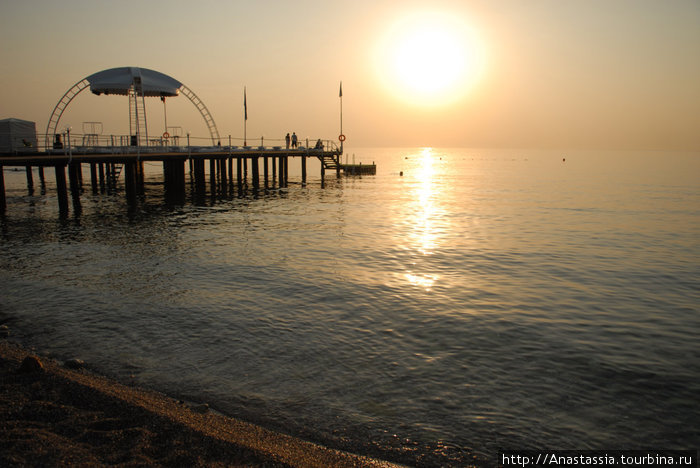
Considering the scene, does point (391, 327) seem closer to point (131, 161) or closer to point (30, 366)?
point (30, 366)

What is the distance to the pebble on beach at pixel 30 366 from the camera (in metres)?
6.82

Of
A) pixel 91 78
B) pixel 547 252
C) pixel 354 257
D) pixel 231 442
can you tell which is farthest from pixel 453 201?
pixel 231 442

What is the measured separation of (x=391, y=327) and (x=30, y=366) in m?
6.55

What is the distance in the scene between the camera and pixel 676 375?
8.12 metres

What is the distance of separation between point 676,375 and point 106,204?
3248cm

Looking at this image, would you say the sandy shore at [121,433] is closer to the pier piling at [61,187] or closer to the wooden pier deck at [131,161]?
the wooden pier deck at [131,161]

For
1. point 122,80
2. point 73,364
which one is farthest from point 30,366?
point 122,80

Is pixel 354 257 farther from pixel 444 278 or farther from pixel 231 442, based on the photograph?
pixel 231 442

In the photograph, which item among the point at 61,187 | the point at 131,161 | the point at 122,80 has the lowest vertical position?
the point at 61,187

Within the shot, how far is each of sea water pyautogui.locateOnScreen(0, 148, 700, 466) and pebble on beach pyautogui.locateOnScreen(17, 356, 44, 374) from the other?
1.07m

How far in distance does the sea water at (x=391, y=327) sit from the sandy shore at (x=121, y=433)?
1.73 feet

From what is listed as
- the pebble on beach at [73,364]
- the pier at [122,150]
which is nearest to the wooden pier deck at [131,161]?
the pier at [122,150]

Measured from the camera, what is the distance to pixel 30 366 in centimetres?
685

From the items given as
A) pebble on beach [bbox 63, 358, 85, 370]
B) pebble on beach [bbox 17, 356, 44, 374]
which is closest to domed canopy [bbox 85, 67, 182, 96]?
pebble on beach [bbox 63, 358, 85, 370]
